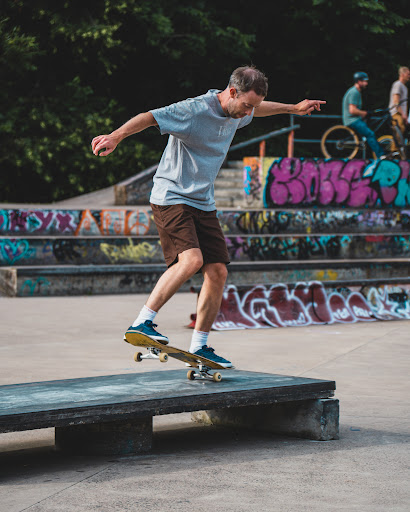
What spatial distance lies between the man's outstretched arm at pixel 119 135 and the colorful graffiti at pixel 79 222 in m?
11.2

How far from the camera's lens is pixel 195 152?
201 inches

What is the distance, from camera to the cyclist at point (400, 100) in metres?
17.9

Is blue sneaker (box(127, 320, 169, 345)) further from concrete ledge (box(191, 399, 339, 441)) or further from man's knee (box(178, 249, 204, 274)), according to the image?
concrete ledge (box(191, 399, 339, 441))

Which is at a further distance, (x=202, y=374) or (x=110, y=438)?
(x=202, y=374)

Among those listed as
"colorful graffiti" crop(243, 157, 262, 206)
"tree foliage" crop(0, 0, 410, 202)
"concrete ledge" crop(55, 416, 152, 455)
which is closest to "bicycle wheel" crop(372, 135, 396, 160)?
"colorful graffiti" crop(243, 157, 262, 206)

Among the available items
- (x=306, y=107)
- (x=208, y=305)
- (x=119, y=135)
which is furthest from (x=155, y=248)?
(x=119, y=135)

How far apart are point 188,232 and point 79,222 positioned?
11.4m

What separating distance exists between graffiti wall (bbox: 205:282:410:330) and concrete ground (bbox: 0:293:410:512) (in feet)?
5.59

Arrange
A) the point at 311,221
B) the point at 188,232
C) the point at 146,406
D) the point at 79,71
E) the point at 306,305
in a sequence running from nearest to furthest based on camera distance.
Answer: the point at 146,406
the point at 188,232
the point at 306,305
the point at 311,221
the point at 79,71

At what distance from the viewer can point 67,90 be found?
23609 mm

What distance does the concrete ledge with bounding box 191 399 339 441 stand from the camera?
477 centimetres

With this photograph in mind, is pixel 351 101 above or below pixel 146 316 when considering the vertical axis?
above

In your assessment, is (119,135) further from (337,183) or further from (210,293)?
(337,183)

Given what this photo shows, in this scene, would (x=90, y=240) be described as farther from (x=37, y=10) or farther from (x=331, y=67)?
(x=331, y=67)
